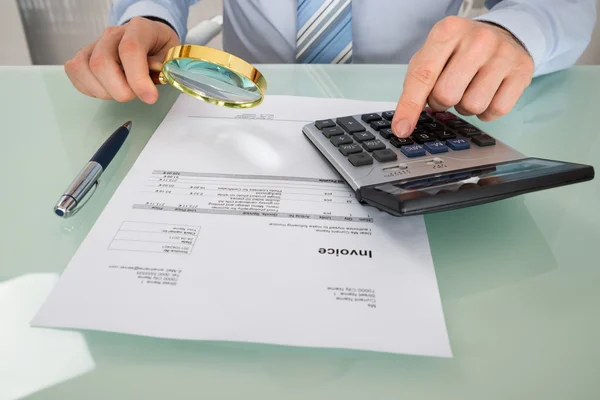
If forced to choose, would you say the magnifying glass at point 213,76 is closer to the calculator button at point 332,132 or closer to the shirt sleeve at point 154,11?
the calculator button at point 332,132

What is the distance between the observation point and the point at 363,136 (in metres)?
0.39

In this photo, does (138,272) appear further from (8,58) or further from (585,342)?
(8,58)

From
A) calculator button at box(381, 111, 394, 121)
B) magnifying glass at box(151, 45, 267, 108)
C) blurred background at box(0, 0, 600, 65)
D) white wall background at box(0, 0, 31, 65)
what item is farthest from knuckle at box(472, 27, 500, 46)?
white wall background at box(0, 0, 31, 65)

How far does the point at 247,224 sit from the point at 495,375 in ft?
0.59

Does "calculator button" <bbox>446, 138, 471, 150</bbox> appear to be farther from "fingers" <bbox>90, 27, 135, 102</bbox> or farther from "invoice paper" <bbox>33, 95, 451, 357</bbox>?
"fingers" <bbox>90, 27, 135, 102</bbox>

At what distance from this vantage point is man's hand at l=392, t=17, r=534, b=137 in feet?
1.26

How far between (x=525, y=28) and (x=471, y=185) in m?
0.32

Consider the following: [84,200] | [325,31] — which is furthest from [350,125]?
[325,31]

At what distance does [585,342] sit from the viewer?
0.25 m

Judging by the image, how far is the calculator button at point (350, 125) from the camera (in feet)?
1.32

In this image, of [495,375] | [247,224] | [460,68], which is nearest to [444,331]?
[495,375]

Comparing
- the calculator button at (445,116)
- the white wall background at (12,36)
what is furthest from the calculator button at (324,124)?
the white wall background at (12,36)

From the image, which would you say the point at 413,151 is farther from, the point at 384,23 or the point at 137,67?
the point at 384,23

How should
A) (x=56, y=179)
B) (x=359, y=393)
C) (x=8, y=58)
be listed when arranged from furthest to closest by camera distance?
(x=8, y=58) < (x=56, y=179) < (x=359, y=393)
